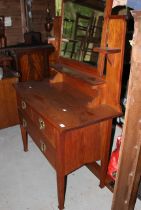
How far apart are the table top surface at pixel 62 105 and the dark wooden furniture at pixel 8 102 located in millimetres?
659

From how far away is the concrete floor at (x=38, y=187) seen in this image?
5.26 feet

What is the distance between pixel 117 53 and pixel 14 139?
5.12 ft

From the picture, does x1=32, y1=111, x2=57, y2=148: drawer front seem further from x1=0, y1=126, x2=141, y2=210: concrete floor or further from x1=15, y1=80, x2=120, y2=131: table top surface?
x1=0, y1=126, x2=141, y2=210: concrete floor

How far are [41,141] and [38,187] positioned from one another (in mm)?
463

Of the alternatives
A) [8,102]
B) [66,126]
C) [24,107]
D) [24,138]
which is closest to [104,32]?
[66,126]

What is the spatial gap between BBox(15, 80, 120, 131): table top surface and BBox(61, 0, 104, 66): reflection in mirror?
0.27 m

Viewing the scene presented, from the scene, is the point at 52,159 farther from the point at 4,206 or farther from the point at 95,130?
the point at 4,206

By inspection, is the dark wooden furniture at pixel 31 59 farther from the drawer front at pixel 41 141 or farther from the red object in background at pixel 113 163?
the red object in background at pixel 113 163

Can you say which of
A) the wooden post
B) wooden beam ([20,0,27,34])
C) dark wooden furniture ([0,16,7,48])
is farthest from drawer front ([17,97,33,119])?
wooden beam ([20,0,27,34])

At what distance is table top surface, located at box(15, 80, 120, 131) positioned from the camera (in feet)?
4.14

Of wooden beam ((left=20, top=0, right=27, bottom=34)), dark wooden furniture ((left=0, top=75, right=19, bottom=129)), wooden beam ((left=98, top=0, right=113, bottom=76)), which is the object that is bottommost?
dark wooden furniture ((left=0, top=75, right=19, bottom=129))

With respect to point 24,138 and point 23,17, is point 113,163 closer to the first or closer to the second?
point 24,138

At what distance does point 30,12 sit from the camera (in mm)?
3246

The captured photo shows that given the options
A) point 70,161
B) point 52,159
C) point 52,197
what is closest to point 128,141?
point 70,161
